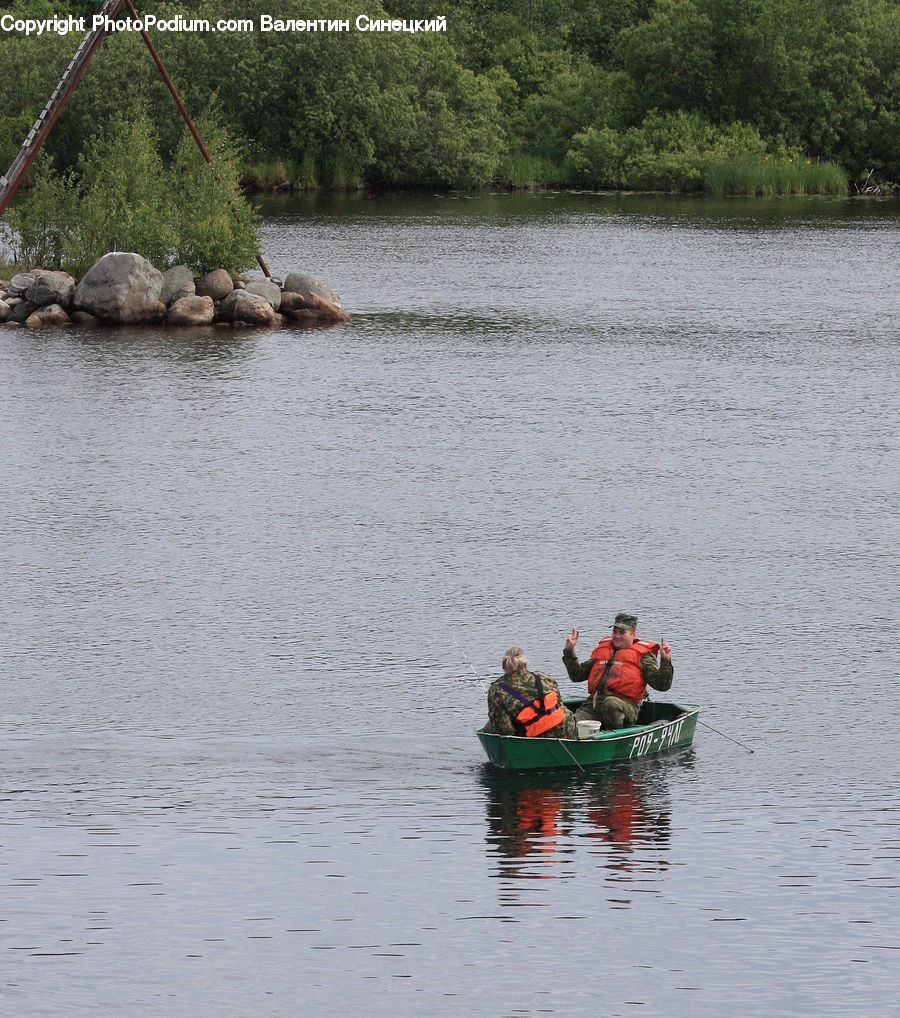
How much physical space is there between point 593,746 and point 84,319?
3606 centimetres

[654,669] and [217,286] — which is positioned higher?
[217,286]

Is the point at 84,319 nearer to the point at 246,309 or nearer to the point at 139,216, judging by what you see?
the point at 139,216

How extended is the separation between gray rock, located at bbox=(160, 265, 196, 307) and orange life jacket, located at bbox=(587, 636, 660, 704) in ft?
111

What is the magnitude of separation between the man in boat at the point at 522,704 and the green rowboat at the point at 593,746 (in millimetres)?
130

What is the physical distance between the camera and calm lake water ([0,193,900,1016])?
14617 millimetres

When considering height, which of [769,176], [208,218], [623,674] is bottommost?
[623,674]

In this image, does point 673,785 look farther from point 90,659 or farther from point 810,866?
point 90,659

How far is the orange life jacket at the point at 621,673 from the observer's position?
18.9 m

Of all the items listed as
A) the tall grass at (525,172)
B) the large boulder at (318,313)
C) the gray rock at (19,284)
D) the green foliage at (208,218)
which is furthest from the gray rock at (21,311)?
the tall grass at (525,172)

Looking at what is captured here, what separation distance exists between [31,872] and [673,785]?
21.2 ft

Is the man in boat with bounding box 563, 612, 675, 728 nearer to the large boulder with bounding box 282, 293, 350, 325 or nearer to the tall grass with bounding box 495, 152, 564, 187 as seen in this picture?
the large boulder with bounding box 282, 293, 350, 325

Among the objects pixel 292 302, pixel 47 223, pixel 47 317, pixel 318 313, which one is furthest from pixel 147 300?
pixel 47 223

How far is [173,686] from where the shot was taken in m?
20.9

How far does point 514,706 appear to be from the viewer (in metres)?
17.8
